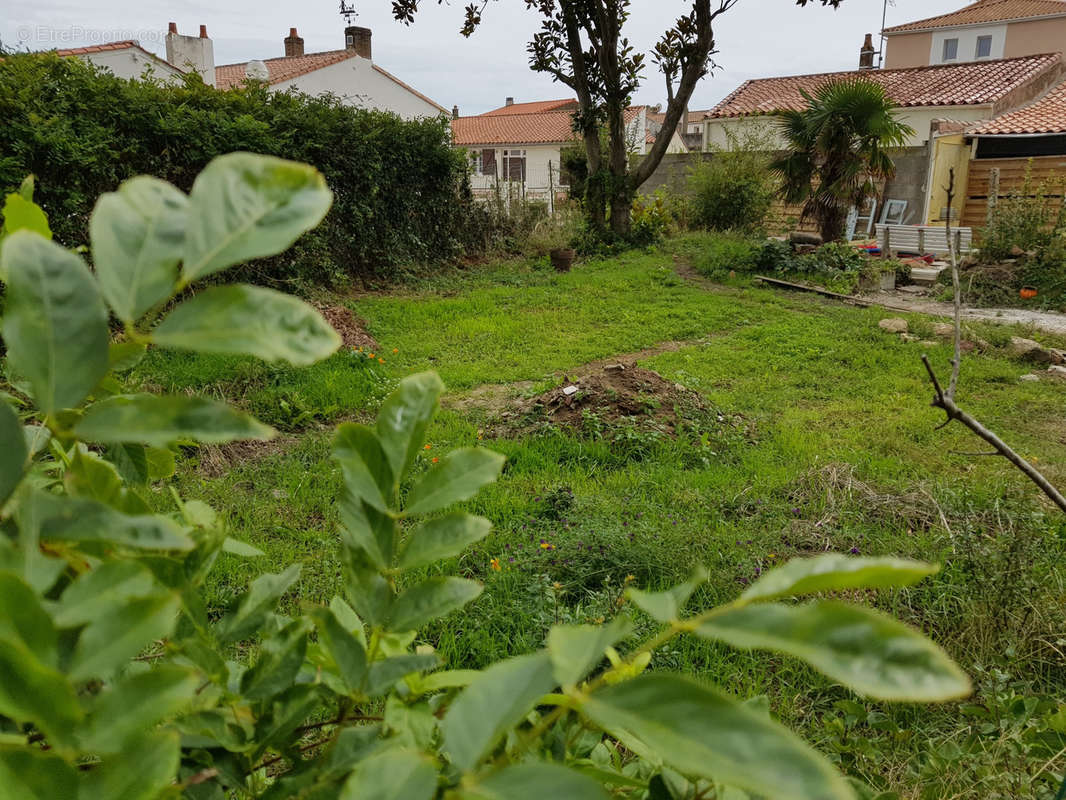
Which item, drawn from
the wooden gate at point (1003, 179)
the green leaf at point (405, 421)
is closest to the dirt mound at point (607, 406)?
the green leaf at point (405, 421)

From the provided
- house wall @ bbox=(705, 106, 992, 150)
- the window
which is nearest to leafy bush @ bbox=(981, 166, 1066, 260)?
house wall @ bbox=(705, 106, 992, 150)

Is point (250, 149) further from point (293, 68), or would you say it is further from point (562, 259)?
point (293, 68)

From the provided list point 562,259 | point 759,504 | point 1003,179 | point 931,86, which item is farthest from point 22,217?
point 931,86

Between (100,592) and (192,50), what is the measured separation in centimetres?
1755

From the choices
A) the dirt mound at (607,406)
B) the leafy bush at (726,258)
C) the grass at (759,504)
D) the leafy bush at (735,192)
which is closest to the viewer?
the grass at (759,504)

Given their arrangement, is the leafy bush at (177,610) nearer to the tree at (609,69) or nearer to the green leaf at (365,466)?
the green leaf at (365,466)

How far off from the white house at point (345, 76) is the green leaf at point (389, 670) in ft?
71.2

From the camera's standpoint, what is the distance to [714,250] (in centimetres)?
1466

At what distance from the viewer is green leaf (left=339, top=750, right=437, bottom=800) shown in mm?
385

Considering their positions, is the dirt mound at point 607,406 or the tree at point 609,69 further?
the tree at point 609,69

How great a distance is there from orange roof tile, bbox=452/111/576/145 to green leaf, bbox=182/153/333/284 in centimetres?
3664

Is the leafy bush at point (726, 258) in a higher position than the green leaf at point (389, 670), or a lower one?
lower

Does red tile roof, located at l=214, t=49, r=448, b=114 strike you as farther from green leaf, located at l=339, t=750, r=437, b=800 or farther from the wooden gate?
green leaf, located at l=339, t=750, r=437, b=800

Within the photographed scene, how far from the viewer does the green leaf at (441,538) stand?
60 centimetres
